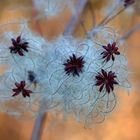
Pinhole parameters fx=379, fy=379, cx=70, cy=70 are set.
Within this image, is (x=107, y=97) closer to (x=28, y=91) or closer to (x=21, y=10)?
(x=28, y=91)

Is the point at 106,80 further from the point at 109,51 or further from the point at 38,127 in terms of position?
the point at 38,127

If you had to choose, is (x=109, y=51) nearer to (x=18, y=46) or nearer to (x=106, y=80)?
(x=106, y=80)

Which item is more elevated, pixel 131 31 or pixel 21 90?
pixel 131 31

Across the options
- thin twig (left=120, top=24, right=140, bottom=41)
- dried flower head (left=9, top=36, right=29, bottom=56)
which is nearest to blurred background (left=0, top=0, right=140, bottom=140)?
Answer: thin twig (left=120, top=24, right=140, bottom=41)

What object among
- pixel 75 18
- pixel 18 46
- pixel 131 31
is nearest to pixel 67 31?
pixel 75 18

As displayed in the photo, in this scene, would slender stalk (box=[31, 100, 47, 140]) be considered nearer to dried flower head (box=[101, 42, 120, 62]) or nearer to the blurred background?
the blurred background

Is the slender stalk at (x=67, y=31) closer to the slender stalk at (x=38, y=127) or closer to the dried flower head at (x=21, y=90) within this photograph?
the slender stalk at (x=38, y=127)

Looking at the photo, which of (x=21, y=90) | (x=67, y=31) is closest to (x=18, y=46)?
(x=21, y=90)

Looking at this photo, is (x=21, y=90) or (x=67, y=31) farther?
(x=67, y=31)
